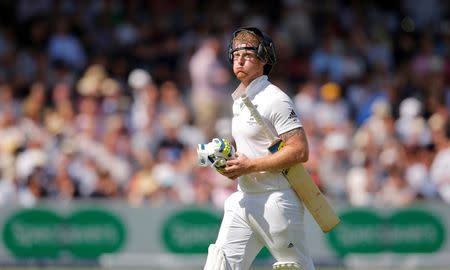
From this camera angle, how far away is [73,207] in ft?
49.1

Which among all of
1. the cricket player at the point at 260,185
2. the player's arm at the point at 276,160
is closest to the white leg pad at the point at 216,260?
the cricket player at the point at 260,185

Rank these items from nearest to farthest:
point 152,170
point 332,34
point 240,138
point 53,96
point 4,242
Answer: point 240,138
point 4,242
point 152,170
point 53,96
point 332,34

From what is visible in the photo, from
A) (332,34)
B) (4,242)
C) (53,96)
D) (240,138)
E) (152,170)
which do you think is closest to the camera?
(240,138)

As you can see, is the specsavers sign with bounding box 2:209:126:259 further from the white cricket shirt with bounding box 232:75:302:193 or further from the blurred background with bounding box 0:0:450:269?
the white cricket shirt with bounding box 232:75:302:193

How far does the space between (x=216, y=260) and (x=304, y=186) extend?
816 millimetres

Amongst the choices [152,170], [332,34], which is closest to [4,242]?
[152,170]

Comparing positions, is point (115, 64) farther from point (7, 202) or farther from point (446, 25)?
point (446, 25)

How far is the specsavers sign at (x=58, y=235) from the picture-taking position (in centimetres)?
1481

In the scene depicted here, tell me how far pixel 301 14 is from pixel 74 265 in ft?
23.3

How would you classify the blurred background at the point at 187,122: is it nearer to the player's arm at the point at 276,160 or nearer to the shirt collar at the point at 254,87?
the shirt collar at the point at 254,87

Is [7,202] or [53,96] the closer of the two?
[7,202]

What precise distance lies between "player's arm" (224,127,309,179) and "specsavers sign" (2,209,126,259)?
7327 mm

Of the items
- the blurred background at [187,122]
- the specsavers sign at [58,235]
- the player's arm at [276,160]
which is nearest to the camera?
the player's arm at [276,160]

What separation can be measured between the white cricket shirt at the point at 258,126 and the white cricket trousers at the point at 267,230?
Result: 0.28 ft
